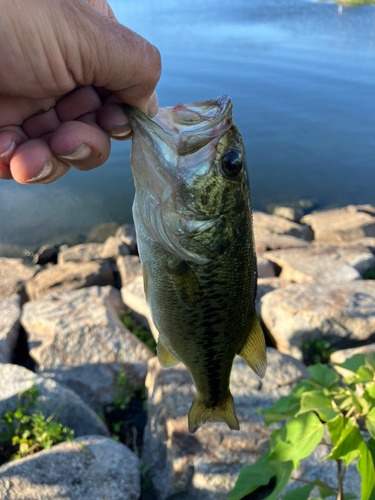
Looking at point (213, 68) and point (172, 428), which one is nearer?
point (172, 428)

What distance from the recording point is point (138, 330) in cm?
503

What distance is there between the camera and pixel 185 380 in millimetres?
3600

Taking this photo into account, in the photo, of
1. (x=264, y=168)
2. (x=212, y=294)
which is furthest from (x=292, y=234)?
(x=212, y=294)

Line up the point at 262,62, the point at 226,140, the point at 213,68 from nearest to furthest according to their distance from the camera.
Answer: the point at 226,140
the point at 213,68
the point at 262,62

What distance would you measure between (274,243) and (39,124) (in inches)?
234

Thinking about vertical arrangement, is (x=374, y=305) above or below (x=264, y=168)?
above

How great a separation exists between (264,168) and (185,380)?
10024 mm

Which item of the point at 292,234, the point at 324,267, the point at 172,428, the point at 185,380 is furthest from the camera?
the point at 292,234

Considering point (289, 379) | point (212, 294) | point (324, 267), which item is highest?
point (212, 294)

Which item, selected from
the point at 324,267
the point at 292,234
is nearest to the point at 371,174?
the point at 292,234

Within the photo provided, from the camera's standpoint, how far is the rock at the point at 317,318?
14.2 feet

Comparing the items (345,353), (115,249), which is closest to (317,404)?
(345,353)

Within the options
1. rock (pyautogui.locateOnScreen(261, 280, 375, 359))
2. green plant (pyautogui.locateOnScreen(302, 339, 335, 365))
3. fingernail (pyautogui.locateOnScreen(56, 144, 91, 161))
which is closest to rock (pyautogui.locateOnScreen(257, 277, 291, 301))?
rock (pyautogui.locateOnScreen(261, 280, 375, 359))

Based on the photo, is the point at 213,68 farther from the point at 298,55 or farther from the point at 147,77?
the point at 147,77
